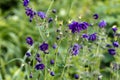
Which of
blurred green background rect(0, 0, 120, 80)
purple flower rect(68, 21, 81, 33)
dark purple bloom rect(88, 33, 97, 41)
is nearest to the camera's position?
purple flower rect(68, 21, 81, 33)

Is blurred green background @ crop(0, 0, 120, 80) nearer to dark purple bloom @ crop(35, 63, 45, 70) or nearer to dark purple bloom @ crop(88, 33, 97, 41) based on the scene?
dark purple bloom @ crop(88, 33, 97, 41)

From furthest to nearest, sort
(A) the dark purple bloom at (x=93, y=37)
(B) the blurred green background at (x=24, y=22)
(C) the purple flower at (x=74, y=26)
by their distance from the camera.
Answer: (B) the blurred green background at (x=24, y=22), (A) the dark purple bloom at (x=93, y=37), (C) the purple flower at (x=74, y=26)

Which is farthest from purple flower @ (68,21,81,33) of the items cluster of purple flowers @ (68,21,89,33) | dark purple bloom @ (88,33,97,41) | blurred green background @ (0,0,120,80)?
blurred green background @ (0,0,120,80)

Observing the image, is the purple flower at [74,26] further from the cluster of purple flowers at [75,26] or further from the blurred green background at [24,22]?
the blurred green background at [24,22]

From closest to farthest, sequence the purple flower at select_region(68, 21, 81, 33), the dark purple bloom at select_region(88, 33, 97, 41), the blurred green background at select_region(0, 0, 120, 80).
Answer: the purple flower at select_region(68, 21, 81, 33)
the dark purple bloom at select_region(88, 33, 97, 41)
the blurred green background at select_region(0, 0, 120, 80)

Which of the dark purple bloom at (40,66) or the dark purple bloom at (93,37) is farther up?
the dark purple bloom at (93,37)

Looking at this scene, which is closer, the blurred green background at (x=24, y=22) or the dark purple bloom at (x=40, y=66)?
the dark purple bloom at (x=40, y=66)

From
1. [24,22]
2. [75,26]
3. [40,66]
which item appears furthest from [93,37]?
[24,22]

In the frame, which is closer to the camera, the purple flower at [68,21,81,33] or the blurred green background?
the purple flower at [68,21,81,33]

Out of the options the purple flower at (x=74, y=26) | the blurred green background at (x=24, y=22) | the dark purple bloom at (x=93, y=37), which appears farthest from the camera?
the blurred green background at (x=24, y=22)

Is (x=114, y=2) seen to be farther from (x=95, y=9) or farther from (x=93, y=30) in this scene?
(x=93, y=30)

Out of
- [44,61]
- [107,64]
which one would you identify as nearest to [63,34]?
[44,61]

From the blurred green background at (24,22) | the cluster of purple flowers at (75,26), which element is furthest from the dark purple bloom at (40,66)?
the blurred green background at (24,22)
